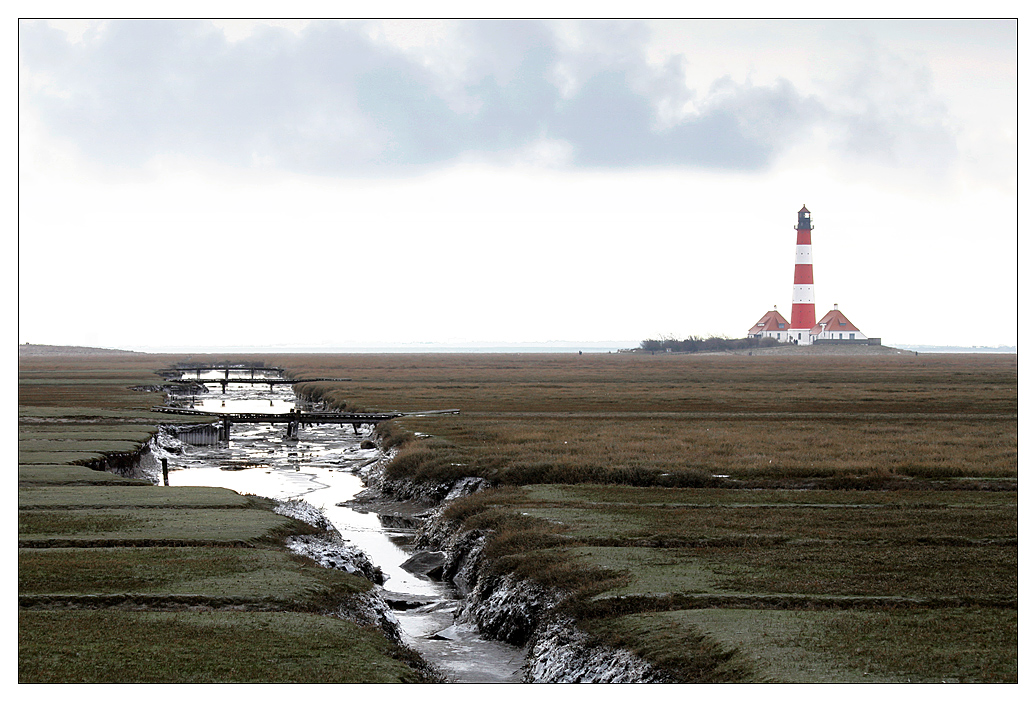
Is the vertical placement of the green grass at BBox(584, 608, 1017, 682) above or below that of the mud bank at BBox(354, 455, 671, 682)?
above

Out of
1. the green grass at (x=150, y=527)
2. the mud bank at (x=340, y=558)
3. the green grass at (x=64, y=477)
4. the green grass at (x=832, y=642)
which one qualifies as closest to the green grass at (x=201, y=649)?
the mud bank at (x=340, y=558)

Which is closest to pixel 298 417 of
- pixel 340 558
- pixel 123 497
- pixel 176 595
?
pixel 123 497

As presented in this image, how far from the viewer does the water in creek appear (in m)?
15.7

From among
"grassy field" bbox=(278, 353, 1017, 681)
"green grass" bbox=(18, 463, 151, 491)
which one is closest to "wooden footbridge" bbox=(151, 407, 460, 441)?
"grassy field" bbox=(278, 353, 1017, 681)

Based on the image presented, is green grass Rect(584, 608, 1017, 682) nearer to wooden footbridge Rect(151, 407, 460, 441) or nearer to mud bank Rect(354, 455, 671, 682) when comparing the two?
mud bank Rect(354, 455, 671, 682)

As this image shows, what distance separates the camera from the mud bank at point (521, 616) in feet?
44.0

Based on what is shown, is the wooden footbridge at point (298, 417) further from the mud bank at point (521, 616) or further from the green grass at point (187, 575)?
the green grass at point (187, 575)

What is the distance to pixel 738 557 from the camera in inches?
711

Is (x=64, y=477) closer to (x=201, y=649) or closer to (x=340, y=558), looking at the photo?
(x=340, y=558)

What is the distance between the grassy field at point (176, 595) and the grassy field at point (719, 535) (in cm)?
11

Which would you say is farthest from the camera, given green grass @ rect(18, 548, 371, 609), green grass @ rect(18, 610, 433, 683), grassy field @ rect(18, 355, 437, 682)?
green grass @ rect(18, 548, 371, 609)

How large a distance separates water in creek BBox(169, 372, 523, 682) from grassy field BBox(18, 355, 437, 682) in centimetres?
162

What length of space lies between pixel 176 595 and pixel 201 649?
10.4 feet
